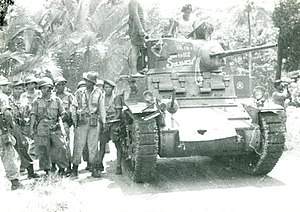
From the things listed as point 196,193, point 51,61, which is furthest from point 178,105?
point 51,61

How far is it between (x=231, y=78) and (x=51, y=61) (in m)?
7.92

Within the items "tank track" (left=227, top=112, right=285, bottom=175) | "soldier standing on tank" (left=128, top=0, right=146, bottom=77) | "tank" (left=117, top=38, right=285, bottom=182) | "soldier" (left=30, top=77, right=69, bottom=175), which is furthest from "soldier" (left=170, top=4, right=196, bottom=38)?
"soldier" (left=30, top=77, right=69, bottom=175)

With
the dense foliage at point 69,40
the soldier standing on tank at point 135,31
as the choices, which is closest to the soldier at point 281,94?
the soldier standing on tank at point 135,31

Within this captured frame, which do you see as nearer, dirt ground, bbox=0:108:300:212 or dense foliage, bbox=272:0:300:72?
dirt ground, bbox=0:108:300:212

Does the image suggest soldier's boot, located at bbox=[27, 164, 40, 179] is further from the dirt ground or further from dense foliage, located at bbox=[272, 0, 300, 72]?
dense foliage, located at bbox=[272, 0, 300, 72]

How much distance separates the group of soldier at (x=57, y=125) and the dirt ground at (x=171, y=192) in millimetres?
350

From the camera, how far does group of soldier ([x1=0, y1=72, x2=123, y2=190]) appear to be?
7469mm

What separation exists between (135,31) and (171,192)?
12.6ft

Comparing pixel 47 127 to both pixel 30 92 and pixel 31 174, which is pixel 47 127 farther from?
pixel 30 92

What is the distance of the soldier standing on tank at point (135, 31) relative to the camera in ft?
32.1

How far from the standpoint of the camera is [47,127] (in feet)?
26.2

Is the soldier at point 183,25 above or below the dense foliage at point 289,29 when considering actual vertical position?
below

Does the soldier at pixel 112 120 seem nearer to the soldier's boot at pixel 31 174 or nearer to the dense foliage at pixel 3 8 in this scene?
the soldier's boot at pixel 31 174

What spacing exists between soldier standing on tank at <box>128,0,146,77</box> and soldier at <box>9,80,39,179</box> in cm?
240
